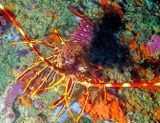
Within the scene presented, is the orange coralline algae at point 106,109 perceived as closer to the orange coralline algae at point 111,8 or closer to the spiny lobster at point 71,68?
the spiny lobster at point 71,68

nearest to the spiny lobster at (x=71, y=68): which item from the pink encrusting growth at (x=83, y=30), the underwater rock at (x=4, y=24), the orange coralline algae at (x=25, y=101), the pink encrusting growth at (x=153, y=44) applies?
the pink encrusting growth at (x=83, y=30)

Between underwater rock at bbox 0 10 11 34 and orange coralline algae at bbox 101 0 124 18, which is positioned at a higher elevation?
orange coralline algae at bbox 101 0 124 18

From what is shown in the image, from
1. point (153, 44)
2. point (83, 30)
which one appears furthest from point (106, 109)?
point (153, 44)

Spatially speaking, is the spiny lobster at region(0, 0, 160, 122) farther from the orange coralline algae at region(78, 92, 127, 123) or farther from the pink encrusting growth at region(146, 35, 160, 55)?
the pink encrusting growth at region(146, 35, 160, 55)

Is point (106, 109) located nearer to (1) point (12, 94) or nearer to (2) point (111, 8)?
(1) point (12, 94)

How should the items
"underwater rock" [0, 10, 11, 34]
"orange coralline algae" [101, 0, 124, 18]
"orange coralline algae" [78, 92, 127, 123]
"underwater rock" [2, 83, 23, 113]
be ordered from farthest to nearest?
"orange coralline algae" [101, 0, 124, 18]
"underwater rock" [0, 10, 11, 34]
"underwater rock" [2, 83, 23, 113]
"orange coralline algae" [78, 92, 127, 123]

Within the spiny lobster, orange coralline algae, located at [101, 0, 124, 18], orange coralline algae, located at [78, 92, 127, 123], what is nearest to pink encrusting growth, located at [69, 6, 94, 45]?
the spiny lobster
